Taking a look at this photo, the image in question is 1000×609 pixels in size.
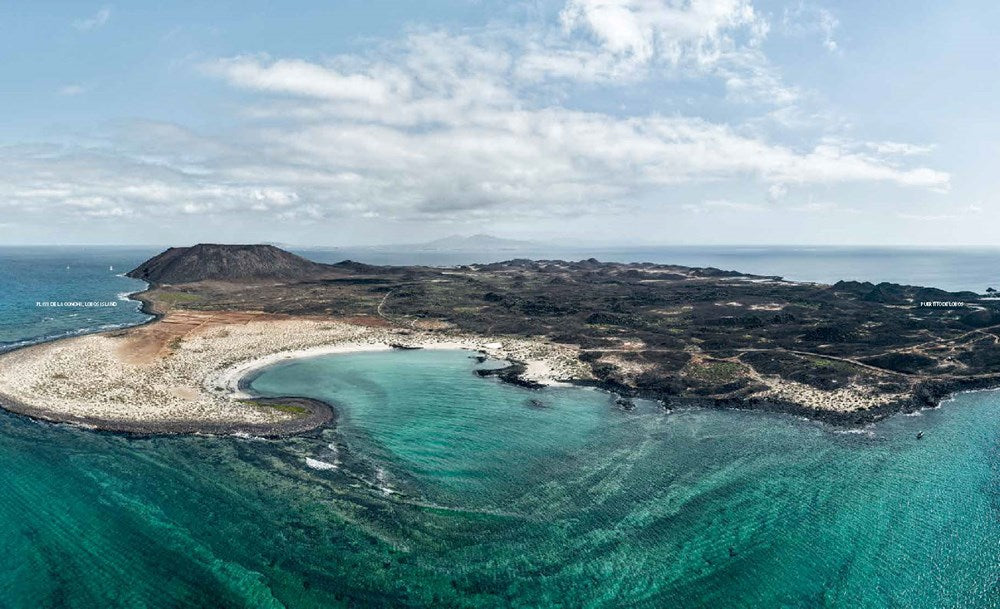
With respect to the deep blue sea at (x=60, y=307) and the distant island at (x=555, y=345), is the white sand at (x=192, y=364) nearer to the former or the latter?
the distant island at (x=555, y=345)

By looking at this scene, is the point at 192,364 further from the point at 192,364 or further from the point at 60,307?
the point at 60,307

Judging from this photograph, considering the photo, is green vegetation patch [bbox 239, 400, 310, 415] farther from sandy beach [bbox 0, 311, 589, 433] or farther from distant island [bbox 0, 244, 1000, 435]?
sandy beach [bbox 0, 311, 589, 433]

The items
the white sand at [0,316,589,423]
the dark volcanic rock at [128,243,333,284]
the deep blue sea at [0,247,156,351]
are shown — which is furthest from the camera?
the dark volcanic rock at [128,243,333,284]

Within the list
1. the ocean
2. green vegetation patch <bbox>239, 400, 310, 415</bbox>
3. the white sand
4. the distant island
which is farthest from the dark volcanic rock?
the ocean

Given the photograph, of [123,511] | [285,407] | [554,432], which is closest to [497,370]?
[554,432]

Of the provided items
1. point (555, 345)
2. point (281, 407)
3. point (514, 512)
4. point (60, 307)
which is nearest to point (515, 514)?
point (514, 512)

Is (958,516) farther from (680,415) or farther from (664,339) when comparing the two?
(664,339)
